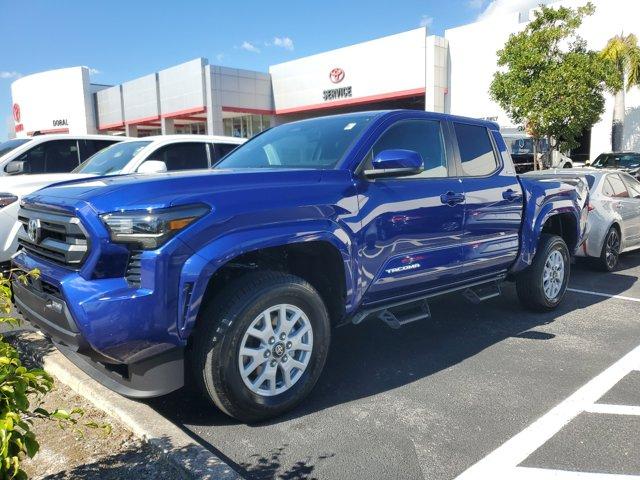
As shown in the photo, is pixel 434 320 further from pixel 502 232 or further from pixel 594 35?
pixel 594 35

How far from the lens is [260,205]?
310cm

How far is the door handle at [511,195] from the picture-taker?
4.86m

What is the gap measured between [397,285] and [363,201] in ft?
2.36

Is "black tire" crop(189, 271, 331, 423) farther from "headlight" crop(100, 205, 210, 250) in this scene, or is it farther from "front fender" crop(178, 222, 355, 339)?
"headlight" crop(100, 205, 210, 250)

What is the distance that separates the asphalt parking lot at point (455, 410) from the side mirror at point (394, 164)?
1507 millimetres

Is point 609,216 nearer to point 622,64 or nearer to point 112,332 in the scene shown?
point 112,332

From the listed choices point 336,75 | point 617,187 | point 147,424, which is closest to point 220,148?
point 147,424

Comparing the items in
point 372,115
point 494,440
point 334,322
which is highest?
point 372,115

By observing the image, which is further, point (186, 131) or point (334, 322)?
point (186, 131)

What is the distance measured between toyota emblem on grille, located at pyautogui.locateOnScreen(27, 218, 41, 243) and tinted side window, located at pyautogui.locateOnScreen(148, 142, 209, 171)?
3598mm

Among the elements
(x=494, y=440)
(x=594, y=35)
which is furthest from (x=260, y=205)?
(x=594, y=35)

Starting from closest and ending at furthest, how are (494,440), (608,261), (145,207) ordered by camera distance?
(145,207), (494,440), (608,261)

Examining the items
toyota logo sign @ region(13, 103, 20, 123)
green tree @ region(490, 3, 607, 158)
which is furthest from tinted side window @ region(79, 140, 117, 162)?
toyota logo sign @ region(13, 103, 20, 123)

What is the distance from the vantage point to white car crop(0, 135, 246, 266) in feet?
19.0
